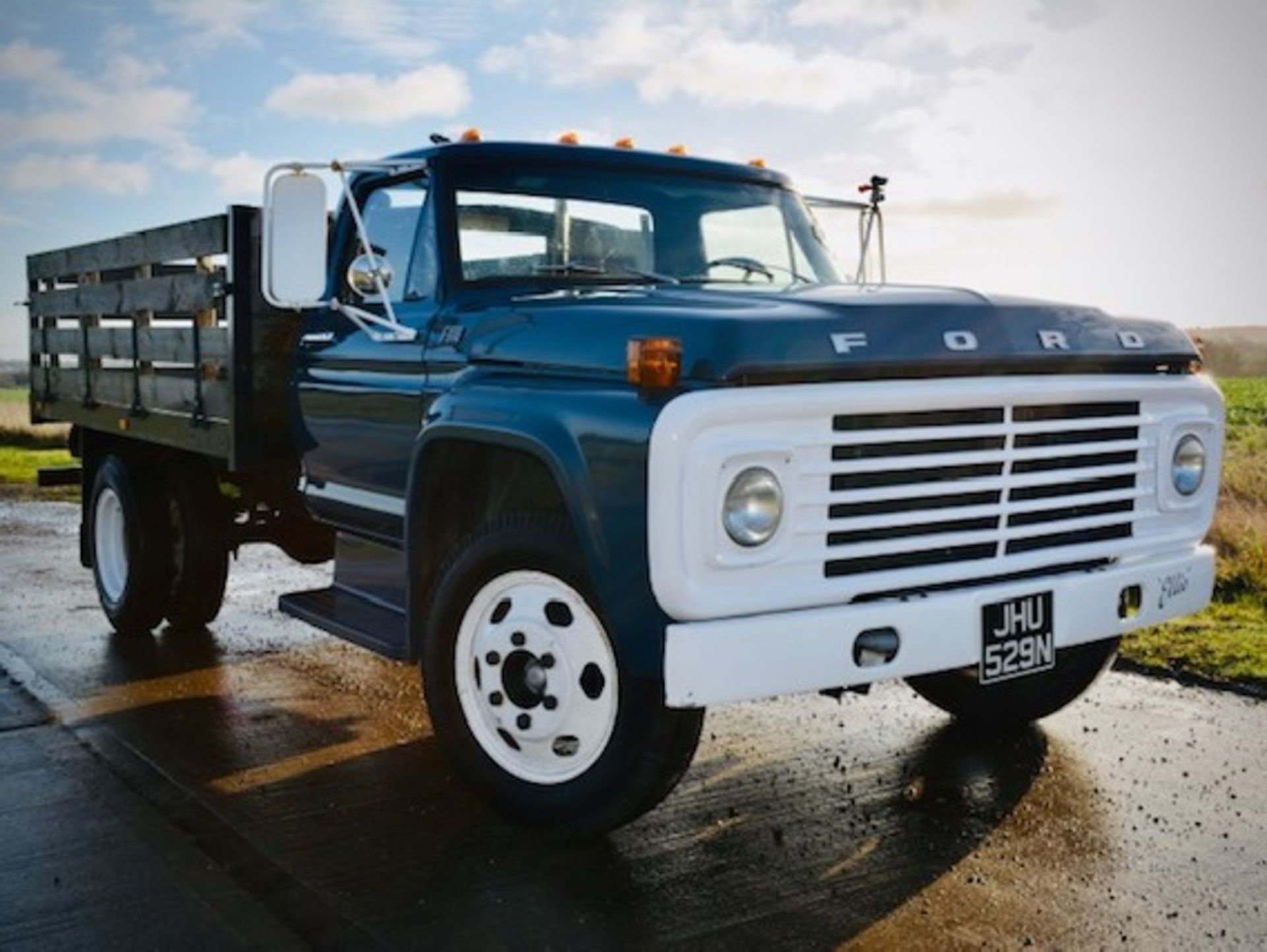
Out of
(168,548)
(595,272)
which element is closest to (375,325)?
(595,272)

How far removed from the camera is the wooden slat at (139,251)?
6.05 metres

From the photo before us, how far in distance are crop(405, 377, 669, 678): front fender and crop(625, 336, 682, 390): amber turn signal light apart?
6 centimetres

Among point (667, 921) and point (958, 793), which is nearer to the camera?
point (667, 921)

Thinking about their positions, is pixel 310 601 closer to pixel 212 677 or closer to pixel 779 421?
pixel 212 677

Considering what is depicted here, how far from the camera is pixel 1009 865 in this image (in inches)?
156

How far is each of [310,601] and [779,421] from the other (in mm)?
2430

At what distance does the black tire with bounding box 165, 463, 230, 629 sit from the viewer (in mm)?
6918

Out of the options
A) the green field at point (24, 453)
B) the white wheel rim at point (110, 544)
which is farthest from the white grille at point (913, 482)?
the green field at point (24, 453)

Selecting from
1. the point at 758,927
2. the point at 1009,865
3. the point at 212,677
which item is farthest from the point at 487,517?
the point at 212,677

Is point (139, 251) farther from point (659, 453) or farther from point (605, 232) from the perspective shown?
point (659, 453)

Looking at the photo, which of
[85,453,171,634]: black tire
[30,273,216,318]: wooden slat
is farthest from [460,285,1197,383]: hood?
[85,453,171,634]: black tire

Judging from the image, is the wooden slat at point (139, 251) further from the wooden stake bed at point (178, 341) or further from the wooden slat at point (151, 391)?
the wooden slat at point (151, 391)

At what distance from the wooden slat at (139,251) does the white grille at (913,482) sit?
3268 mm

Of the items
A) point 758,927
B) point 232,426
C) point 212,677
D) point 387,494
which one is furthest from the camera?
point 212,677
